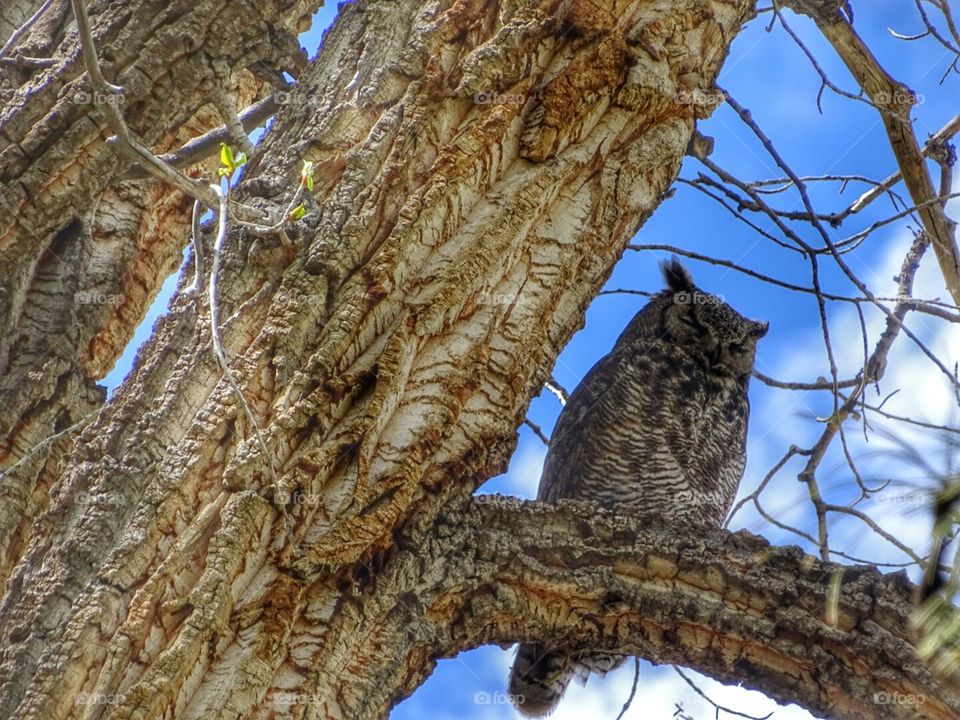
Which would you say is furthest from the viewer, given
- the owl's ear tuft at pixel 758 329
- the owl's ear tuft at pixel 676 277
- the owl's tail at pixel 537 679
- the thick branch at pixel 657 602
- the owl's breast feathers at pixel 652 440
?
the owl's ear tuft at pixel 676 277

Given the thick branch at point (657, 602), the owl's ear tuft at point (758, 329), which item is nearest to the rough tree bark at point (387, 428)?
the thick branch at point (657, 602)

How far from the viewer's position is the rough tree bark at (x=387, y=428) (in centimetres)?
168

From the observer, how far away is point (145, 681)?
1.56m

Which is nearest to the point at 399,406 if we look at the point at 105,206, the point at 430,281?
the point at 430,281

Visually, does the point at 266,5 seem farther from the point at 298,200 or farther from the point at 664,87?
the point at 664,87

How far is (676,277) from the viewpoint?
193 inches

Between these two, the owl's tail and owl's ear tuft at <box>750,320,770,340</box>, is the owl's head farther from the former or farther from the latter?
the owl's tail

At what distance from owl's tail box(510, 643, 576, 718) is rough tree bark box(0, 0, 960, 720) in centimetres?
97

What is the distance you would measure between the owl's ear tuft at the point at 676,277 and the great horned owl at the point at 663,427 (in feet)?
1.30

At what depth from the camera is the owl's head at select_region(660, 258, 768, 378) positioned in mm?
4320

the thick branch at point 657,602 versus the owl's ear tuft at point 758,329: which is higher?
the owl's ear tuft at point 758,329

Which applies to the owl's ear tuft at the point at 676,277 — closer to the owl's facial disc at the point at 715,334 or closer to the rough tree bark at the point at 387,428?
the owl's facial disc at the point at 715,334

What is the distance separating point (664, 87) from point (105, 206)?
1893 millimetres

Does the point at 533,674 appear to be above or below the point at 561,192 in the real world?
below
